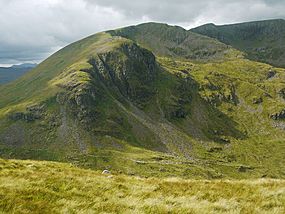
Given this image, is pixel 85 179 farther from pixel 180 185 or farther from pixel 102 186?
pixel 180 185

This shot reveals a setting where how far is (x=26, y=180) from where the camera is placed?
20.8 meters

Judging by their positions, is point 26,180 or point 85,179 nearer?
point 26,180

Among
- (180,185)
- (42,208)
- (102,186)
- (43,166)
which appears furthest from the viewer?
(43,166)

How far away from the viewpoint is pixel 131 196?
64.5 ft

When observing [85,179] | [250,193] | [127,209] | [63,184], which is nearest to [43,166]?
[85,179]

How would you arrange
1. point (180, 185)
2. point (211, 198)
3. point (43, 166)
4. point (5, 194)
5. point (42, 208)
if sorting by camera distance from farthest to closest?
point (43, 166), point (180, 185), point (211, 198), point (5, 194), point (42, 208)

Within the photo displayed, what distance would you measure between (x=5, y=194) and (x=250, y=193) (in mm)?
13676

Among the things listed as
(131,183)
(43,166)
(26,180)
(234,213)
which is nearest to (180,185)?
(131,183)

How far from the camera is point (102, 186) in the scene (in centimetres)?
2177

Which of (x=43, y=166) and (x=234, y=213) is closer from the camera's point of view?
(x=234, y=213)

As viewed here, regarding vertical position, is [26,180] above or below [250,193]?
above

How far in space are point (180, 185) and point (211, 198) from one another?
11.7 feet

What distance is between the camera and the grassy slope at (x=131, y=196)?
17.0 meters

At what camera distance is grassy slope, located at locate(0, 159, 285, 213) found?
17.0 m
